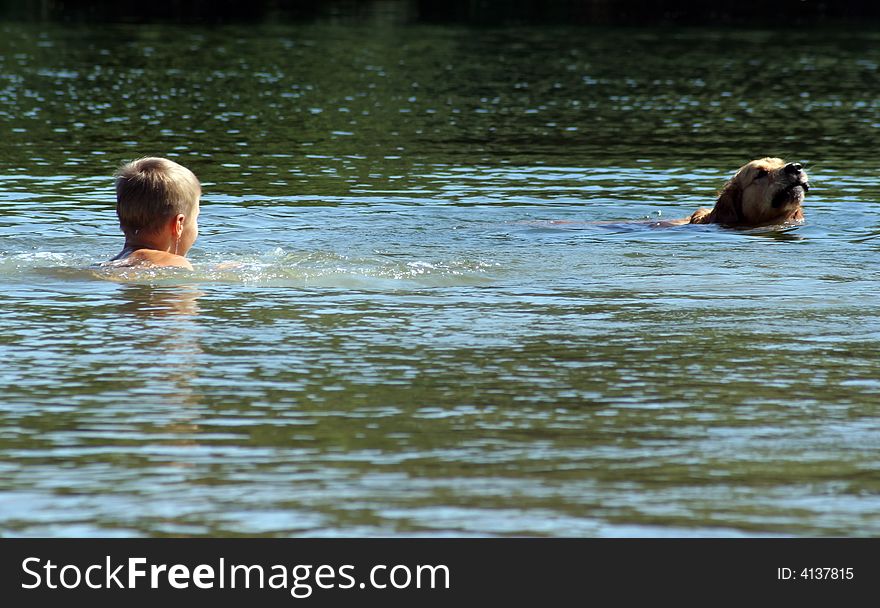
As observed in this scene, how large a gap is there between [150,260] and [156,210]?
1.16ft

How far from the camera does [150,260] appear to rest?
968cm

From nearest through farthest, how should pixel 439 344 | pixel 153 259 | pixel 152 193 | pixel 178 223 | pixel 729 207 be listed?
pixel 439 344
pixel 152 193
pixel 178 223
pixel 153 259
pixel 729 207

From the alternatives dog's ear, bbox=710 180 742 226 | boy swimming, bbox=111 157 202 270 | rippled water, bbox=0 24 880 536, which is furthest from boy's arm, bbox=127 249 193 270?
dog's ear, bbox=710 180 742 226

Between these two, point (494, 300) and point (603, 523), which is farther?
point (494, 300)

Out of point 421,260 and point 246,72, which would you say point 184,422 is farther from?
point 246,72

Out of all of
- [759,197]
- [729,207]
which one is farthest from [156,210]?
[759,197]

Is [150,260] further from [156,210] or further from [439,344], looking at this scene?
[439,344]

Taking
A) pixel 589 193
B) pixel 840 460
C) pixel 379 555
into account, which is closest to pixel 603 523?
pixel 379 555

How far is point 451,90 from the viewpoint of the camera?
90.2ft

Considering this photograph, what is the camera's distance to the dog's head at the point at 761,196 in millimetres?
13266

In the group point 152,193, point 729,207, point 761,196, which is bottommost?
point 729,207

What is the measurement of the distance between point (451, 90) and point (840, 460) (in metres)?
22.4

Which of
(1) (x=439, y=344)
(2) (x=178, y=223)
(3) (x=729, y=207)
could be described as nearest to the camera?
(1) (x=439, y=344)

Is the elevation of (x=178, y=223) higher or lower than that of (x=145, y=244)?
higher
